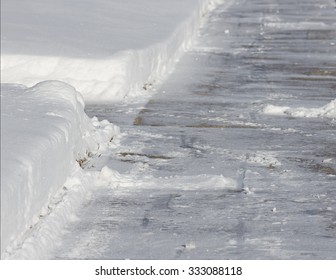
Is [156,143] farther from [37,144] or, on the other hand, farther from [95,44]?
[95,44]

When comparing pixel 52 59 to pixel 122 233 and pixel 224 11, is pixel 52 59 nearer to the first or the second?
pixel 122 233

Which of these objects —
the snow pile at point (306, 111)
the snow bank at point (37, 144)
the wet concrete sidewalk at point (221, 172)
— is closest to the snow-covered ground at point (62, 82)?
the snow bank at point (37, 144)

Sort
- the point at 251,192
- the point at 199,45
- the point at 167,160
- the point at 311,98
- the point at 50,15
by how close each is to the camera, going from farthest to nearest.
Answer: the point at 199,45, the point at 50,15, the point at 311,98, the point at 167,160, the point at 251,192

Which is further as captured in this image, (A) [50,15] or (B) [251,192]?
(A) [50,15]

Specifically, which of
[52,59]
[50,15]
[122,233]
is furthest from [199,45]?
[122,233]

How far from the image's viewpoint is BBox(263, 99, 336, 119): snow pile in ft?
40.5

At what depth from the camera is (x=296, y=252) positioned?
23.3ft

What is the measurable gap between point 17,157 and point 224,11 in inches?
793

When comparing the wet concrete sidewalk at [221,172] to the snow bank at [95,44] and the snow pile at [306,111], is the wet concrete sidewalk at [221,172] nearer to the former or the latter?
the snow pile at [306,111]

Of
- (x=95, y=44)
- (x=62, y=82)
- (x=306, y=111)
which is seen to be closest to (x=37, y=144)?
(x=62, y=82)

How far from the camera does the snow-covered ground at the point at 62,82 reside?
7.29m

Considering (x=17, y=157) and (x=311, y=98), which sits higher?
(x=17, y=157)

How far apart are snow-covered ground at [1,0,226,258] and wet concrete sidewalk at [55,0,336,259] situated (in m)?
0.27

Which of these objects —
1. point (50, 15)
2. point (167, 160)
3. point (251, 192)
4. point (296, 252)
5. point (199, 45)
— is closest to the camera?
point (296, 252)
